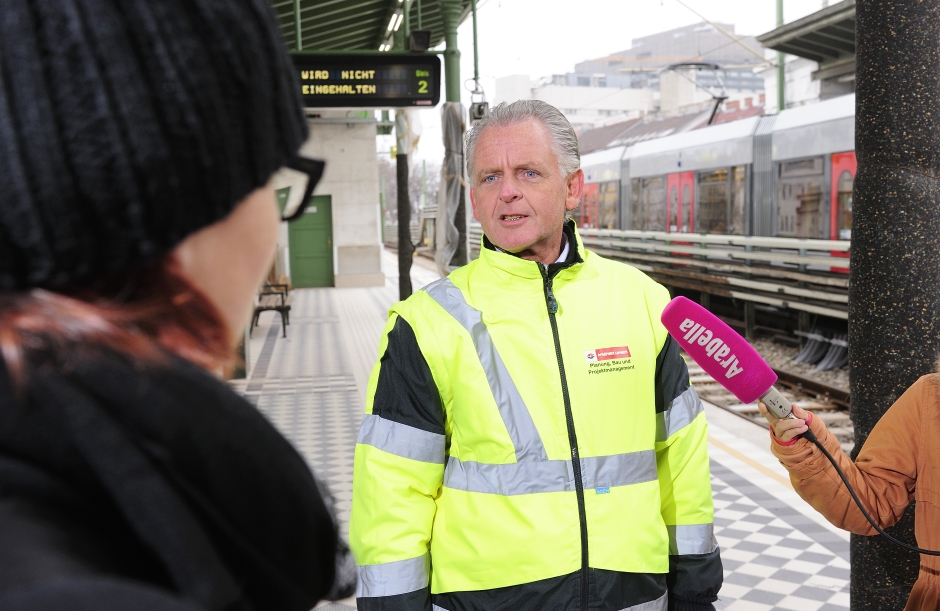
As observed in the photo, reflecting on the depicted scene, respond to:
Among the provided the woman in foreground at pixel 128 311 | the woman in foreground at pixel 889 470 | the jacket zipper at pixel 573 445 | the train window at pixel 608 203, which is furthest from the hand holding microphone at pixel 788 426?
the train window at pixel 608 203

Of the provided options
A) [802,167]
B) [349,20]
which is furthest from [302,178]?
[349,20]

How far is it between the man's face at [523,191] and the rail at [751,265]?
873 cm

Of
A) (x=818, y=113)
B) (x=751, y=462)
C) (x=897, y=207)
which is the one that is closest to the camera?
(x=897, y=207)

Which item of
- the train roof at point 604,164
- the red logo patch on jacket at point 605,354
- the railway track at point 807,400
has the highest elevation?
the train roof at point 604,164

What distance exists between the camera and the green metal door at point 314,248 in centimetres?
2312

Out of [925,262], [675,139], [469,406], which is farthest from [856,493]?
[675,139]

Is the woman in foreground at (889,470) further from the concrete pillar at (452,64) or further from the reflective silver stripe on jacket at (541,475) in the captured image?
the concrete pillar at (452,64)

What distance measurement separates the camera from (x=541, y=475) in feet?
6.81

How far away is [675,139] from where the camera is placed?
690 inches

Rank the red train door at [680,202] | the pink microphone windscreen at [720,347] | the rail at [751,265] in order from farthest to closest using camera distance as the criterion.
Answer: the red train door at [680,202] < the rail at [751,265] < the pink microphone windscreen at [720,347]

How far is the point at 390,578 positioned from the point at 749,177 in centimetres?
1362

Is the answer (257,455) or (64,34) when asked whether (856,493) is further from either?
(64,34)

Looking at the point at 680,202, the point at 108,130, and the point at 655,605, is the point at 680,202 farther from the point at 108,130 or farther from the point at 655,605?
the point at 108,130

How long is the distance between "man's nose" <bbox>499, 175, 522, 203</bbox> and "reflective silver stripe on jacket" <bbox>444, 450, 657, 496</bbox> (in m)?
0.67
